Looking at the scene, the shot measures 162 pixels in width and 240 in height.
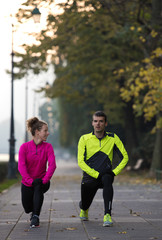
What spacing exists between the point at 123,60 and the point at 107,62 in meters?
0.88

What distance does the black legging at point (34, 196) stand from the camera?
7.72 metres

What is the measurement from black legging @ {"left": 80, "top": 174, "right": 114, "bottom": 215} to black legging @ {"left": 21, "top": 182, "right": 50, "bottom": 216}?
2.16ft

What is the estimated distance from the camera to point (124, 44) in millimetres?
29172

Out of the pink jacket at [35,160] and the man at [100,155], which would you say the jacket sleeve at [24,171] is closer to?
the pink jacket at [35,160]

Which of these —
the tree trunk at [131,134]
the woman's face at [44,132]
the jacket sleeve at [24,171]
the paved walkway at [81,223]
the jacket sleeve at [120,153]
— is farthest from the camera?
the tree trunk at [131,134]

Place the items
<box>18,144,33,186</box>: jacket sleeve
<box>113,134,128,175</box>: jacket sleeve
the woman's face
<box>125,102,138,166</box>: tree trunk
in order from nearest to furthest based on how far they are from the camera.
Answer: <box>18,144,33,186</box>: jacket sleeve, the woman's face, <box>113,134,128,175</box>: jacket sleeve, <box>125,102,138,166</box>: tree trunk

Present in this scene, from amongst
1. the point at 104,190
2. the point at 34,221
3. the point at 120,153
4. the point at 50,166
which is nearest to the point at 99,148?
the point at 120,153

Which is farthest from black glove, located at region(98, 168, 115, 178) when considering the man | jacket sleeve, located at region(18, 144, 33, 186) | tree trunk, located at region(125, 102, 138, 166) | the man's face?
tree trunk, located at region(125, 102, 138, 166)

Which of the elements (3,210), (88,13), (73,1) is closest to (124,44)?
(88,13)

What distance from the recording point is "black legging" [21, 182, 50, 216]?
25.3ft

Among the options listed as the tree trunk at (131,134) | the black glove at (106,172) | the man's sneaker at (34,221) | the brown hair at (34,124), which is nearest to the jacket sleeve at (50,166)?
the brown hair at (34,124)

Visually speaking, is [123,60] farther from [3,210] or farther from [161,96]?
[3,210]

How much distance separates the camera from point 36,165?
7793mm

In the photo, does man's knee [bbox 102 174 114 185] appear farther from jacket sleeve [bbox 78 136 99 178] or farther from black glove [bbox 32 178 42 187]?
black glove [bbox 32 178 42 187]
